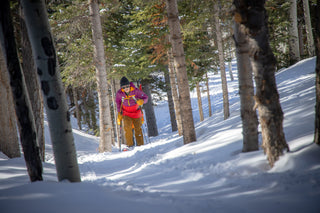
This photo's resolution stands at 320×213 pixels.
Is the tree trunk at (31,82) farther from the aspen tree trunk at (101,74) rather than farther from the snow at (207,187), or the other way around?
the aspen tree trunk at (101,74)

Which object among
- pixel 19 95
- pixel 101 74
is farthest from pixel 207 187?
pixel 101 74

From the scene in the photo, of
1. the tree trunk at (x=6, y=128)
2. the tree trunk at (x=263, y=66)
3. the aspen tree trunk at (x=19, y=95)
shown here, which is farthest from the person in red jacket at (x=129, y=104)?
the tree trunk at (x=263, y=66)

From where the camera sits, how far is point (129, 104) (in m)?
8.00

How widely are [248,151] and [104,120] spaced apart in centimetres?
599

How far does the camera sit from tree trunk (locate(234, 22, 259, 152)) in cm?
334

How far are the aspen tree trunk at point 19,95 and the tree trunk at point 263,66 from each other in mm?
2973

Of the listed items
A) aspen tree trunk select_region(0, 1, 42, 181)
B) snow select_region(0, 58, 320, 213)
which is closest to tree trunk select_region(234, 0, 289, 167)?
snow select_region(0, 58, 320, 213)

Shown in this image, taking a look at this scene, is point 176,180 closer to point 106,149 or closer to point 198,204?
point 198,204

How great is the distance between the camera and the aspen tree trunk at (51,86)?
2.36m

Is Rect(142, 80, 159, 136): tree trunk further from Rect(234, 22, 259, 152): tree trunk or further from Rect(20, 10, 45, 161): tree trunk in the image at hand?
Rect(234, 22, 259, 152): tree trunk

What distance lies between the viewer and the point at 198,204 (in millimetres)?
2160

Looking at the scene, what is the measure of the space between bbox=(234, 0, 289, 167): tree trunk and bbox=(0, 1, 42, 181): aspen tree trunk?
9.75 feet

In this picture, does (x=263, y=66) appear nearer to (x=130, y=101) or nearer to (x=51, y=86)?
(x=51, y=86)

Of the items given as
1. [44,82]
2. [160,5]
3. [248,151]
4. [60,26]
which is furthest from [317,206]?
[60,26]
